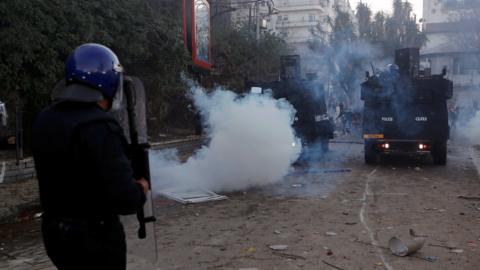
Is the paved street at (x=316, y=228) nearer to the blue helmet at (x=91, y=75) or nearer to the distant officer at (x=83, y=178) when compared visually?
the distant officer at (x=83, y=178)

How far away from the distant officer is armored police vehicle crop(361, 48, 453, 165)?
11.4 meters

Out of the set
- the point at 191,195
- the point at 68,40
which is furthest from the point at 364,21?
the point at 191,195

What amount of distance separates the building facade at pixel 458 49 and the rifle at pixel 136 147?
34.9 meters

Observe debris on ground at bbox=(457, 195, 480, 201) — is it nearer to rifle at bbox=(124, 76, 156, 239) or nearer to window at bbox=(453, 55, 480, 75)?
rifle at bbox=(124, 76, 156, 239)

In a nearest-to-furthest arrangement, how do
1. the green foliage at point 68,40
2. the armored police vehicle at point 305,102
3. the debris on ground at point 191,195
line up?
the green foliage at point 68,40 → the debris on ground at point 191,195 → the armored police vehicle at point 305,102

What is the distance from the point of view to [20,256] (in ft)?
18.0

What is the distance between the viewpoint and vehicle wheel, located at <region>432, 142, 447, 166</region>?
1264 cm

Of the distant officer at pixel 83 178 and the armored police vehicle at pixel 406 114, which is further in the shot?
the armored police vehicle at pixel 406 114

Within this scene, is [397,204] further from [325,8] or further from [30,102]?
[325,8]

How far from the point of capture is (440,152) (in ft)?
41.6

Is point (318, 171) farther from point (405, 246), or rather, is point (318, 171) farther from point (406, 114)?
point (405, 246)

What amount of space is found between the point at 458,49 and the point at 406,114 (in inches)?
1334

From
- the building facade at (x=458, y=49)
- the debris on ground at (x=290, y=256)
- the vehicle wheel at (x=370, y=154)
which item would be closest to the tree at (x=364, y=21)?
the building facade at (x=458, y=49)

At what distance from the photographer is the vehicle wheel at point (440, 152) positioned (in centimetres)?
1264
